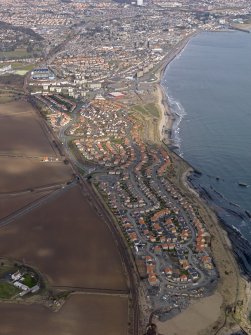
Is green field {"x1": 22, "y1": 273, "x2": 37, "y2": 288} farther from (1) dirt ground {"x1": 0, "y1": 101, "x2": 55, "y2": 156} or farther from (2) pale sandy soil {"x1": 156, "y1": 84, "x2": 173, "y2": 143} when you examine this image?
(2) pale sandy soil {"x1": 156, "y1": 84, "x2": 173, "y2": 143}

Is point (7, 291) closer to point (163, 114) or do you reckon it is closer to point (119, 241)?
point (119, 241)

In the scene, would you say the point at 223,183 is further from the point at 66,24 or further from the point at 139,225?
the point at 66,24

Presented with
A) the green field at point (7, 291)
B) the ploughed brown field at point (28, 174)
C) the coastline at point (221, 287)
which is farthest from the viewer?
the ploughed brown field at point (28, 174)

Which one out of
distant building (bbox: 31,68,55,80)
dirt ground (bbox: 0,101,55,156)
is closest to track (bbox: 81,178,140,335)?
dirt ground (bbox: 0,101,55,156)

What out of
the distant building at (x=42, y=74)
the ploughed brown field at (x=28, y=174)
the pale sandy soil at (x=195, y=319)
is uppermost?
the pale sandy soil at (x=195, y=319)

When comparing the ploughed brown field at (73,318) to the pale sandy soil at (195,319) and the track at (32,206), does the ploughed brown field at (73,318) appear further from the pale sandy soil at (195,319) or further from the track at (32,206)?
the track at (32,206)

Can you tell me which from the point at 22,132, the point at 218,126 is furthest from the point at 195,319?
the point at 22,132

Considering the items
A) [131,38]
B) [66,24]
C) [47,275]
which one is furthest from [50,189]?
[66,24]

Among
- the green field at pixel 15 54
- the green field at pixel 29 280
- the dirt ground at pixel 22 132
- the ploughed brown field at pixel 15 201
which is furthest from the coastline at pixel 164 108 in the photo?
the green field at pixel 15 54
